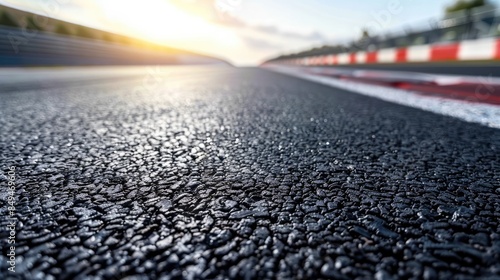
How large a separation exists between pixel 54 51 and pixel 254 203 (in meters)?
14.6

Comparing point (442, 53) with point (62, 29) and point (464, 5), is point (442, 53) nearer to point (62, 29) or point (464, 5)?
point (62, 29)

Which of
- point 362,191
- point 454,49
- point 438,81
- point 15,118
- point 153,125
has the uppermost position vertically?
point 454,49

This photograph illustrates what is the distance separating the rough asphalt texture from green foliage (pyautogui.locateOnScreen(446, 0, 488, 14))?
54182 mm

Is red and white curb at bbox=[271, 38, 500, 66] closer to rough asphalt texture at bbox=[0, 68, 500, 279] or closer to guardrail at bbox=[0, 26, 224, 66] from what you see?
rough asphalt texture at bbox=[0, 68, 500, 279]

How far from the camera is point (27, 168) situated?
4.92 ft

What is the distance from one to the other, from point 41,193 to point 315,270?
1.06m

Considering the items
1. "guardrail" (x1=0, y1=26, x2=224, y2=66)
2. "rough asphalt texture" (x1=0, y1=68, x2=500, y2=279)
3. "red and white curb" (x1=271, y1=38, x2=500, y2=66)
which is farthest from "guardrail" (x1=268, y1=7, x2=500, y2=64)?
"guardrail" (x1=0, y1=26, x2=224, y2=66)

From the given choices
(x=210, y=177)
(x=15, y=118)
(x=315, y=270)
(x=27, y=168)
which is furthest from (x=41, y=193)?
(x=15, y=118)

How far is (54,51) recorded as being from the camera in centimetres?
1280

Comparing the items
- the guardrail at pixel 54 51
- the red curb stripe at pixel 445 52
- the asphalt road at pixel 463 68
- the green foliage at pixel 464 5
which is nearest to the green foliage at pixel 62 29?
the guardrail at pixel 54 51

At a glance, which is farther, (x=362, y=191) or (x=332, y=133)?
(x=332, y=133)

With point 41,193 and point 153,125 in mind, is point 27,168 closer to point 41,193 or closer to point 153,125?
point 41,193

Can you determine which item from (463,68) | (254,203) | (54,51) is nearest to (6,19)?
(54,51)

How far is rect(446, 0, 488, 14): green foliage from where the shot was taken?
1754 inches
